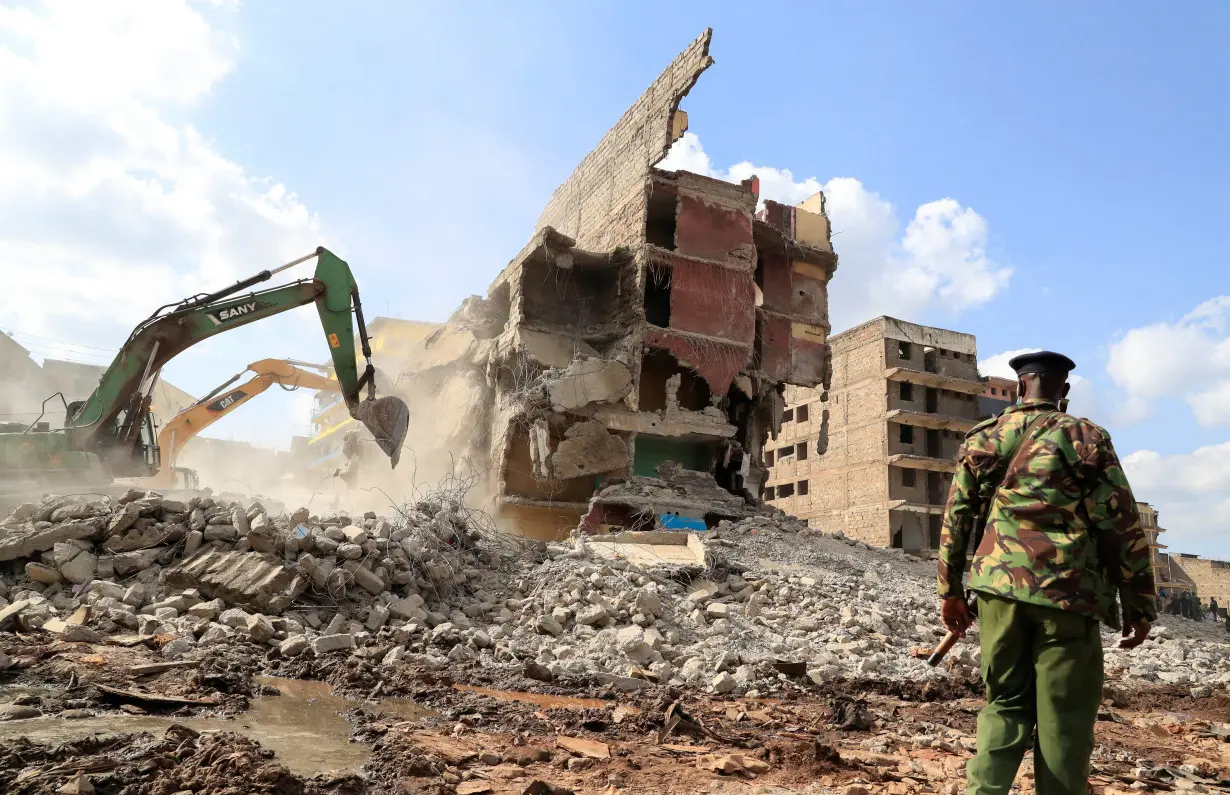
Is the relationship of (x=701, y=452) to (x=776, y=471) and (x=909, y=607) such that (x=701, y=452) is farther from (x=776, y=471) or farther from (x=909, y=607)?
(x=776, y=471)

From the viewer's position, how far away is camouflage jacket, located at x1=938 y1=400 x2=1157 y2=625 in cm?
257

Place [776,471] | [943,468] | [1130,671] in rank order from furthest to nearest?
1. [776,471]
2. [943,468]
3. [1130,671]

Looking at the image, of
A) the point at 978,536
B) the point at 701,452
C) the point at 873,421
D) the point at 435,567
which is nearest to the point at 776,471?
the point at 873,421

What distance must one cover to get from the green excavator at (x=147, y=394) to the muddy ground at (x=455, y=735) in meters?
5.73

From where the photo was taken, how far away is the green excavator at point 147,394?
10.1m

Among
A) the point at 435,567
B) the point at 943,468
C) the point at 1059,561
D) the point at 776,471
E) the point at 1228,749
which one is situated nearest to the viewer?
the point at 1059,561

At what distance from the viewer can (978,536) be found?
314 cm

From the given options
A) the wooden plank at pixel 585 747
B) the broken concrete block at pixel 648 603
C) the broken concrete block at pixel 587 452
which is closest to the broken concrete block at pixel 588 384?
the broken concrete block at pixel 587 452

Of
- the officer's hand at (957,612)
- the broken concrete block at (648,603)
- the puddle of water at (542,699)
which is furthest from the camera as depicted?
the broken concrete block at (648,603)

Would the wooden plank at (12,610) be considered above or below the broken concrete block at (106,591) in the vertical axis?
below

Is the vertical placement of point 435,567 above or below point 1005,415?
below

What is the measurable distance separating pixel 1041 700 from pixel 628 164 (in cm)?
1727

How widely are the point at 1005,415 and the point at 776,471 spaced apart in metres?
37.6

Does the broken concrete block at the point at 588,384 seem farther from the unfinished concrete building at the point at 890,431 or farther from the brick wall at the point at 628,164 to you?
the unfinished concrete building at the point at 890,431
